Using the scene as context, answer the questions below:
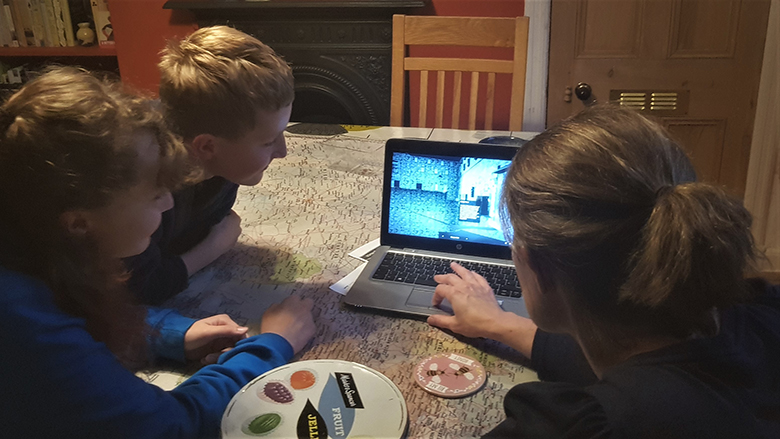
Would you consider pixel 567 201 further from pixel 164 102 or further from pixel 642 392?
pixel 164 102

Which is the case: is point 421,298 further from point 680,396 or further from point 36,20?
point 36,20

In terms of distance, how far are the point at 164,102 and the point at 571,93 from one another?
1.82 m

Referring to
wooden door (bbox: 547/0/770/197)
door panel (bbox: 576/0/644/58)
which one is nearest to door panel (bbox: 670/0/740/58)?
wooden door (bbox: 547/0/770/197)

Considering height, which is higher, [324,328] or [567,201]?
[567,201]

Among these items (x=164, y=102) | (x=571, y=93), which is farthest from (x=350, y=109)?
(x=164, y=102)

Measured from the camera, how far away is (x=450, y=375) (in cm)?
73

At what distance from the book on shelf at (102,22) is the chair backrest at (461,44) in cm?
167

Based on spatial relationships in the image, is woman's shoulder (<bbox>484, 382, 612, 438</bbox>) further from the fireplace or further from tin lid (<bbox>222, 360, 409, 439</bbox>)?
the fireplace

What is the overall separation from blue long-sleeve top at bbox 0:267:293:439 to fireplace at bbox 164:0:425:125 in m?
2.06

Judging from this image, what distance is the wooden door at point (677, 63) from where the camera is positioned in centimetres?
221

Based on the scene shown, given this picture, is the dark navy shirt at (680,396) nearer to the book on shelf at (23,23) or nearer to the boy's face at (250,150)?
the boy's face at (250,150)

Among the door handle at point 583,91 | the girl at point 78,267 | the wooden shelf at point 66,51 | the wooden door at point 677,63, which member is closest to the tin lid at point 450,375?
the girl at point 78,267

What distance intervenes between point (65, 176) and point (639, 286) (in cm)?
58

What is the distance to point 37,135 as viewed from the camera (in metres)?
0.58
